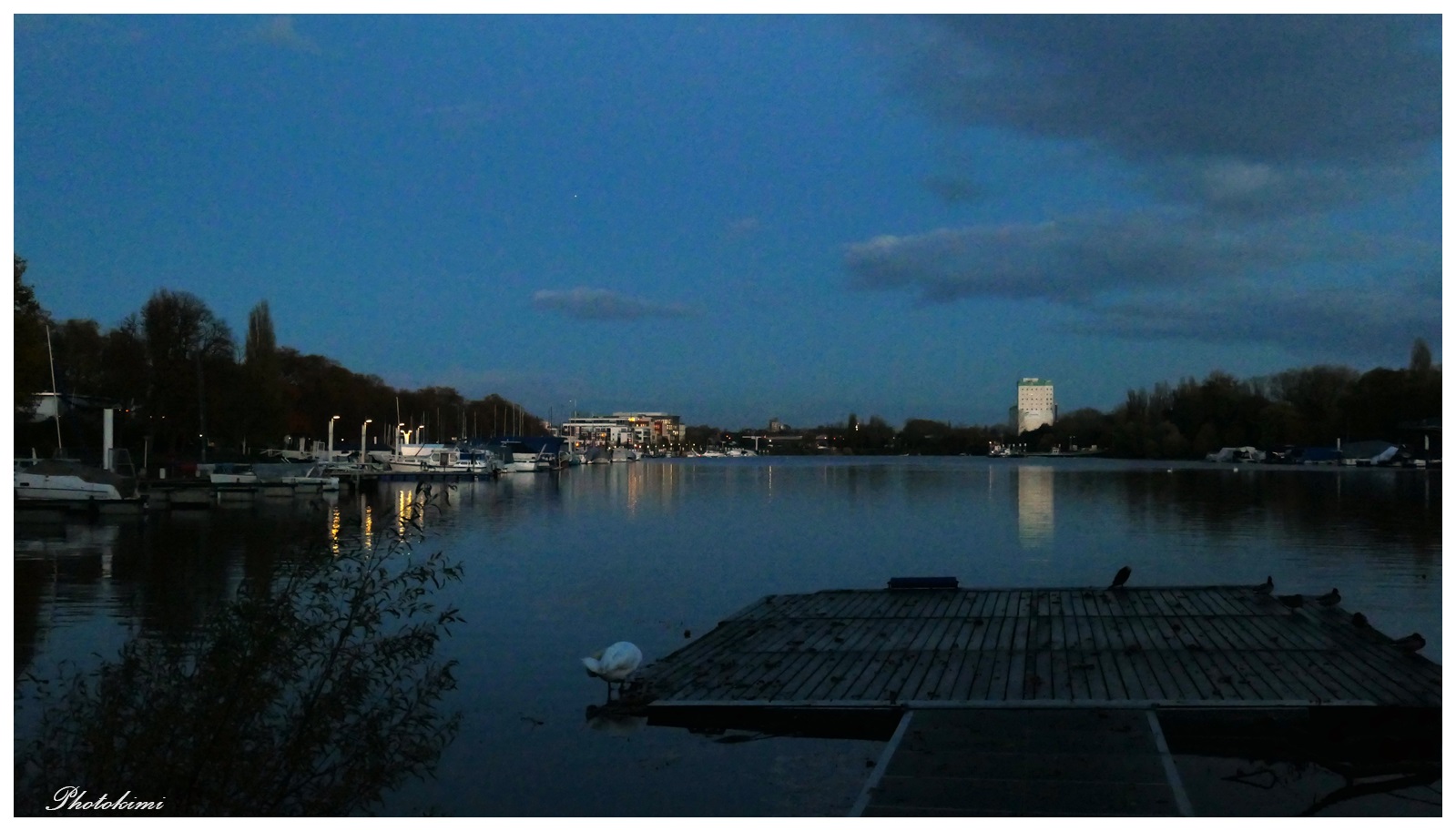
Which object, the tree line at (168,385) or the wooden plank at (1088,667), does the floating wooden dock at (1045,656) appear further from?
the tree line at (168,385)

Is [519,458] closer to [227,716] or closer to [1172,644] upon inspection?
[1172,644]

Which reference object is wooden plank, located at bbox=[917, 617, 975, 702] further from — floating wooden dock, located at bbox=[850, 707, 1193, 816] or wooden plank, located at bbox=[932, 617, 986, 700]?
floating wooden dock, located at bbox=[850, 707, 1193, 816]

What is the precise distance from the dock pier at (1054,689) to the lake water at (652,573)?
734 millimetres

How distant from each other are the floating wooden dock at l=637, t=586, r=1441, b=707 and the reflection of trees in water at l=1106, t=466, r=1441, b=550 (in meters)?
15.9

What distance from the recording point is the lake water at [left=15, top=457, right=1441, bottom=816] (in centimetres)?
970

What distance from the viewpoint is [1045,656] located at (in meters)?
12.2

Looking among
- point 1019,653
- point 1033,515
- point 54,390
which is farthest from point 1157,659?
point 54,390

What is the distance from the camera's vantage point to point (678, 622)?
686 inches

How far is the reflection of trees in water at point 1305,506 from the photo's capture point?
108 feet

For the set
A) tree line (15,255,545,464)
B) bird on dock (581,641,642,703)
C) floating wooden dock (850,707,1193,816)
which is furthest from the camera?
tree line (15,255,545,464)

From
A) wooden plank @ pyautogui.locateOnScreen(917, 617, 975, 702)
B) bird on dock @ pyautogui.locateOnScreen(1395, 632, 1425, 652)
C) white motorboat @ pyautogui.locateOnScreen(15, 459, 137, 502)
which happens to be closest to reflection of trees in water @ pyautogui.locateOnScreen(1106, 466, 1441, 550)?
bird on dock @ pyautogui.locateOnScreen(1395, 632, 1425, 652)

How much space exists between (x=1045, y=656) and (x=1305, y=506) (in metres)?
37.4
